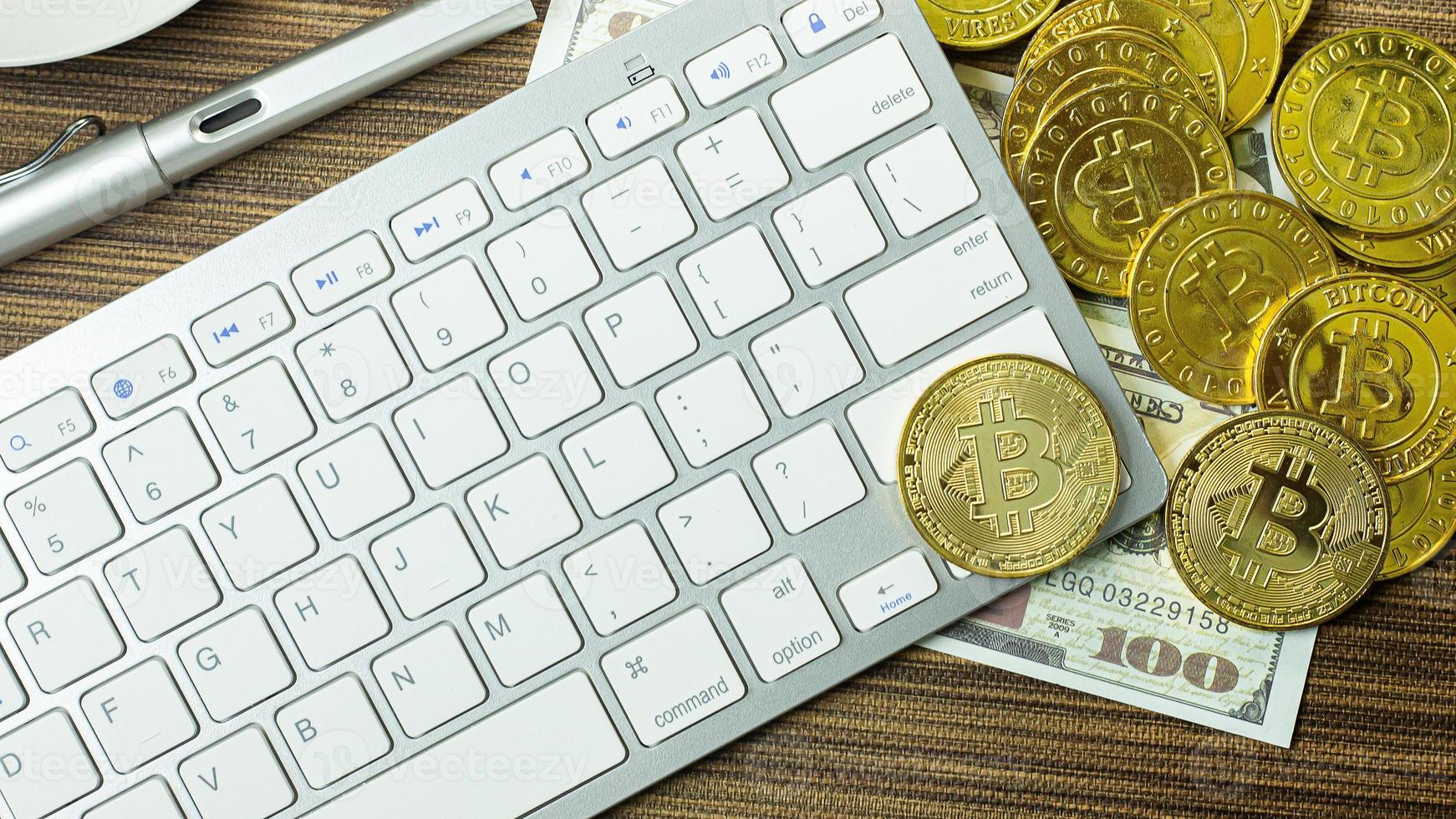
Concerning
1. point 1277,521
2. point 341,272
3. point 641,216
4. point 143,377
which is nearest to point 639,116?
point 641,216

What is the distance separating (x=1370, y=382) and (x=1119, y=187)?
0.51ft

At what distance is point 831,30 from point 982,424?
7.5 inches

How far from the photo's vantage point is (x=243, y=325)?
442 millimetres

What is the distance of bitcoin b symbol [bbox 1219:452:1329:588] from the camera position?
466 millimetres

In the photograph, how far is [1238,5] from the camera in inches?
19.4

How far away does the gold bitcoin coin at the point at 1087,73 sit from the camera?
1.58 ft

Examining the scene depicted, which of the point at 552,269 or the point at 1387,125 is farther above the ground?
the point at 552,269

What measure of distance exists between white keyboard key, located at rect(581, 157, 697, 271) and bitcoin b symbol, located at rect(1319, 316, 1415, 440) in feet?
1.07

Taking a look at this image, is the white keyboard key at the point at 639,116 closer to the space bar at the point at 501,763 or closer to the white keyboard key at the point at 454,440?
the white keyboard key at the point at 454,440

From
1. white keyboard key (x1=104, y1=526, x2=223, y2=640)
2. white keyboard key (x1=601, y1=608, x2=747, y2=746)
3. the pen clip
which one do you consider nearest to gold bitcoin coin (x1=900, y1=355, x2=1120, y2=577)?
white keyboard key (x1=601, y1=608, x2=747, y2=746)

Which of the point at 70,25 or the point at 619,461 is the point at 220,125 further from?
the point at 619,461

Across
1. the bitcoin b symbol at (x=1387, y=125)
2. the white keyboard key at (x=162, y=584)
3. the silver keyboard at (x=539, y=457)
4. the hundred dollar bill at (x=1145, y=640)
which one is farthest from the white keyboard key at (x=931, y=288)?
the white keyboard key at (x=162, y=584)

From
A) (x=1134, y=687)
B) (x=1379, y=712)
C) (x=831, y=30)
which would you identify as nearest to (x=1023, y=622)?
(x=1134, y=687)

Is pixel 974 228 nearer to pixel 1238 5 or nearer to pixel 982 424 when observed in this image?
pixel 982 424
